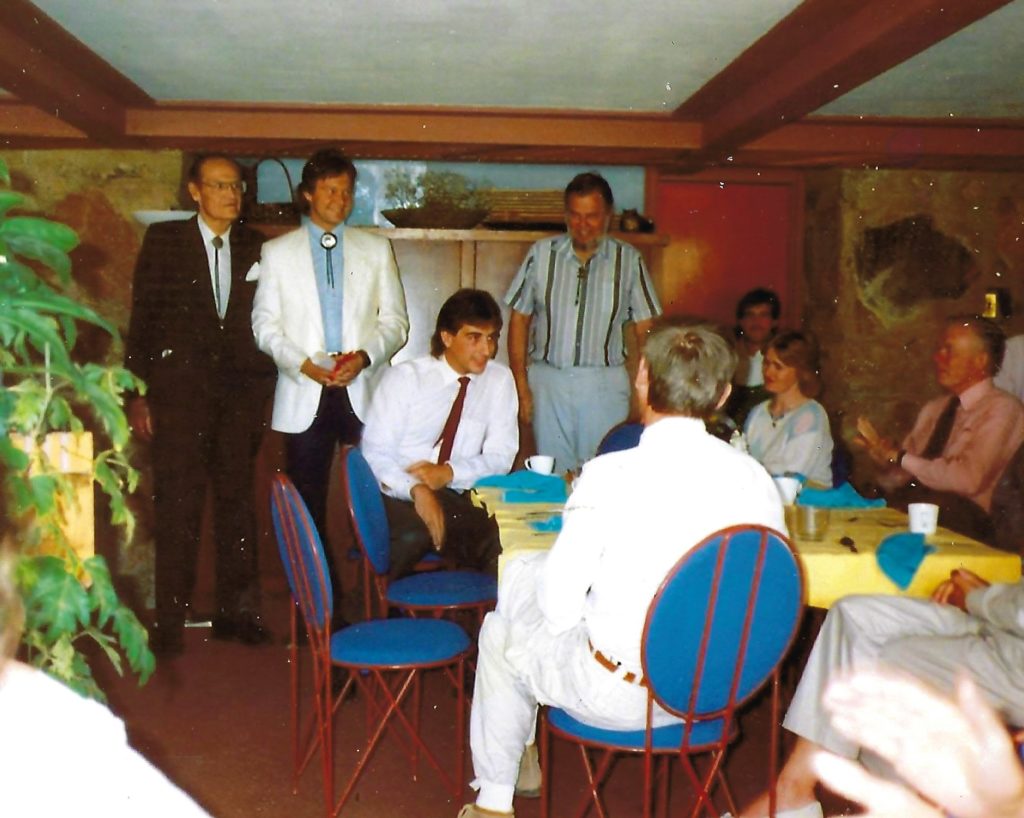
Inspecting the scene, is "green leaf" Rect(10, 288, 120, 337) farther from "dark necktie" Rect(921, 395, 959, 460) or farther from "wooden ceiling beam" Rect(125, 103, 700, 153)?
"wooden ceiling beam" Rect(125, 103, 700, 153)

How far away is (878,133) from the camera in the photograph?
4.98m

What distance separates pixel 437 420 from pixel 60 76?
1.92 m

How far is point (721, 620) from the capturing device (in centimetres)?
198

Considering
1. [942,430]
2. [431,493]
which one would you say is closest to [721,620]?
[431,493]

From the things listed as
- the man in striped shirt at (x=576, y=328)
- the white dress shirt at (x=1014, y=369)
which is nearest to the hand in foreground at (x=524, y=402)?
the man in striped shirt at (x=576, y=328)

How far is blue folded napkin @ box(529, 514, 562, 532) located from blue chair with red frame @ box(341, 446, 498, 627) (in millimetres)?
548

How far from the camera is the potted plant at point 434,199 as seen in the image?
471 cm

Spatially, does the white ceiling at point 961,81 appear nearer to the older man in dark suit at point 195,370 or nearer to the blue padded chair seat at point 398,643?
the blue padded chair seat at point 398,643

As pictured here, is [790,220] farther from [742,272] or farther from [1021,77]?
[1021,77]

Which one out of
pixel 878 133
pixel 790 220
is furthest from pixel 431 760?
pixel 790 220

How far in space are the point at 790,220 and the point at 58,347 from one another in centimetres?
483

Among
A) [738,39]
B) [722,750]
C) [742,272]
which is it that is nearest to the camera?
[722,750]

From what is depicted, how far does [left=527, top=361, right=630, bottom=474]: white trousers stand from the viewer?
4539 millimetres

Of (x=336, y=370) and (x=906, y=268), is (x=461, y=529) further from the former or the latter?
(x=906, y=268)
